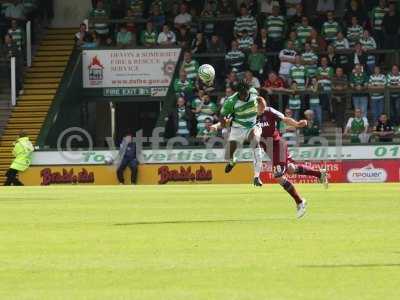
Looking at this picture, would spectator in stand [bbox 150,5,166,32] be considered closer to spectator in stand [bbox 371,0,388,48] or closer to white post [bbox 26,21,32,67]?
white post [bbox 26,21,32,67]

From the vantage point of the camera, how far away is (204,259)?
1374 centimetres

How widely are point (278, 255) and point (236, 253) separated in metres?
0.56

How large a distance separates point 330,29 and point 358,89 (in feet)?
8.96

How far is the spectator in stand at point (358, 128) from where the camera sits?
39.1m

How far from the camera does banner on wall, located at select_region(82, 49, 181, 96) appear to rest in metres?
43.7

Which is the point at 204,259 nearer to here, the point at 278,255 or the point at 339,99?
the point at 278,255

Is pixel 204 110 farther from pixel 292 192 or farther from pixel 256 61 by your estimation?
pixel 292 192

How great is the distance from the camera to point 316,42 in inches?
1619

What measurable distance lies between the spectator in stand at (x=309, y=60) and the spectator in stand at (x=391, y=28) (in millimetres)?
2675

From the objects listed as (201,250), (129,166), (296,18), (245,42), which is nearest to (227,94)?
(245,42)

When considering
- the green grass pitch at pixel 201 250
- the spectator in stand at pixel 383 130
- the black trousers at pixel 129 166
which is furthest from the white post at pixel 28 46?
the green grass pitch at pixel 201 250

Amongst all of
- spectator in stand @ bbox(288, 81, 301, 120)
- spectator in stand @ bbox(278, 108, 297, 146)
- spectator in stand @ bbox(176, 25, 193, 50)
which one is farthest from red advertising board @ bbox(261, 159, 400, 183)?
spectator in stand @ bbox(176, 25, 193, 50)

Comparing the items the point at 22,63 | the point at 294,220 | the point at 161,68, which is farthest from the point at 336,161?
the point at 294,220

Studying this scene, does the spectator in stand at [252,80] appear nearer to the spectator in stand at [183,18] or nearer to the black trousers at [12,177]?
the spectator in stand at [183,18]
